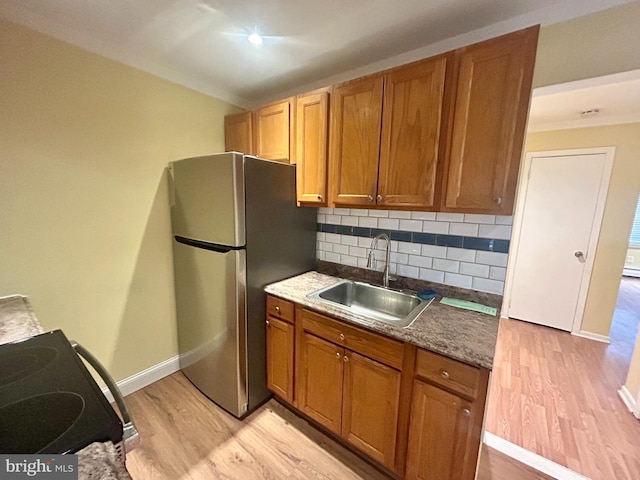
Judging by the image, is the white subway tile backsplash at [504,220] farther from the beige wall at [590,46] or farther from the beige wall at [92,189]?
the beige wall at [92,189]

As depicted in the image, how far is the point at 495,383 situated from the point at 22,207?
3.52 metres

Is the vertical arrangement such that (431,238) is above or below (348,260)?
above

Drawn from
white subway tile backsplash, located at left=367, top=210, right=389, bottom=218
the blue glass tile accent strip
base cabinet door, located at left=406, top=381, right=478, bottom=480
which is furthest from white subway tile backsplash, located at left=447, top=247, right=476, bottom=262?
base cabinet door, located at left=406, top=381, right=478, bottom=480

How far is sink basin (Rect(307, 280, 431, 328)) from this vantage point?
1.70 metres

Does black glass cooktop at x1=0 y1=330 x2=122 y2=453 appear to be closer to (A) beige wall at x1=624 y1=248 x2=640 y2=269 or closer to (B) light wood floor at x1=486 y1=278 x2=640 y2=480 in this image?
(B) light wood floor at x1=486 y1=278 x2=640 y2=480

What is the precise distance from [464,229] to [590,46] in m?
1.01

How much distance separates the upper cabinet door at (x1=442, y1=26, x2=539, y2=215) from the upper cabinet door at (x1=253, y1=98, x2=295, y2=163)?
1092 millimetres

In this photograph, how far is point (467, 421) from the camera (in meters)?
1.12

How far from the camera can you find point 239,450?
1616 mm

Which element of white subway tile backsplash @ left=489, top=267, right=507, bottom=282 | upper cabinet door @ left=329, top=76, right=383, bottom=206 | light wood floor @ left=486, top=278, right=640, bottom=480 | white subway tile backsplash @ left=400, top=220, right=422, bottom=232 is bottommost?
light wood floor @ left=486, top=278, right=640, bottom=480

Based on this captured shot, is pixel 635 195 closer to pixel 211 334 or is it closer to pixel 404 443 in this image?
pixel 404 443

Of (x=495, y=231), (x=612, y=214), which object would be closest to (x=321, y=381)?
(x=495, y=231)

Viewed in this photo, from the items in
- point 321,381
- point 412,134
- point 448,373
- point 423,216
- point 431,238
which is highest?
point 412,134

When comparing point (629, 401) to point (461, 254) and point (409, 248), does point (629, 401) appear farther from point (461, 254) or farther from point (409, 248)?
point (409, 248)
